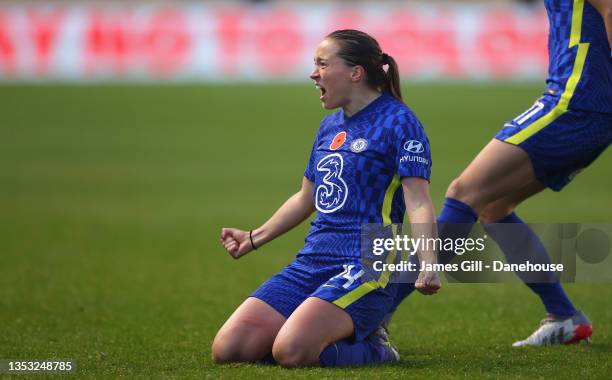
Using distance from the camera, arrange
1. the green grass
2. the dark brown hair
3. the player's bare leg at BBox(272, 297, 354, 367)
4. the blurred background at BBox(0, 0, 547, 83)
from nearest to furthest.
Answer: the player's bare leg at BBox(272, 297, 354, 367) < the dark brown hair < the green grass < the blurred background at BBox(0, 0, 547, 83)

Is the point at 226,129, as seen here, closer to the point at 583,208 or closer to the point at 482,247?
the point at 583,208

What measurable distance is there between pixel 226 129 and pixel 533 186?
51.9ft

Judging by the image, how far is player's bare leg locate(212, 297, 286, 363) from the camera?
17.7 ft

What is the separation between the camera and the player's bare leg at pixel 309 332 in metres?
5.15

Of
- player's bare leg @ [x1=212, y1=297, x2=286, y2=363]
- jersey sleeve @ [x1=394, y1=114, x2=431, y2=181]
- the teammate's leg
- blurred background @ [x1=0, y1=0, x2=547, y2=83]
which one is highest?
blurred background @ [x1=0, y1=0, x2=547, y2=83]

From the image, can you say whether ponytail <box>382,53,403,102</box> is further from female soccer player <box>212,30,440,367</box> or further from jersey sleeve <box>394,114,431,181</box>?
jersey sleeve <box>394,114,431,181</box>

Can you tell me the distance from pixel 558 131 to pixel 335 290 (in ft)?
5.15

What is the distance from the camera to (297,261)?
5.65 metres

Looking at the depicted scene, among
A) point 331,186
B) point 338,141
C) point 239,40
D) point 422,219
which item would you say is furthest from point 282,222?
point 239,40

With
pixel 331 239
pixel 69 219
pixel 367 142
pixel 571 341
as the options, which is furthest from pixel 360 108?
pixel 69 219

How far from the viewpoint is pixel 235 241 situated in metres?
5.82

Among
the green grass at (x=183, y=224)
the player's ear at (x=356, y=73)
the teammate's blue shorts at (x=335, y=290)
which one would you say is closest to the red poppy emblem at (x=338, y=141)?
the player's ear at (x=356, y=73)

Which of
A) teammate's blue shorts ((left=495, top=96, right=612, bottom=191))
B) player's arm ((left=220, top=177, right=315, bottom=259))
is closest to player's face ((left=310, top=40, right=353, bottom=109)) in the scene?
player's arm ((left=220, top=177, right=315, bottom=259))

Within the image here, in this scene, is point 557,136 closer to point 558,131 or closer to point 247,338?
point 558,131
